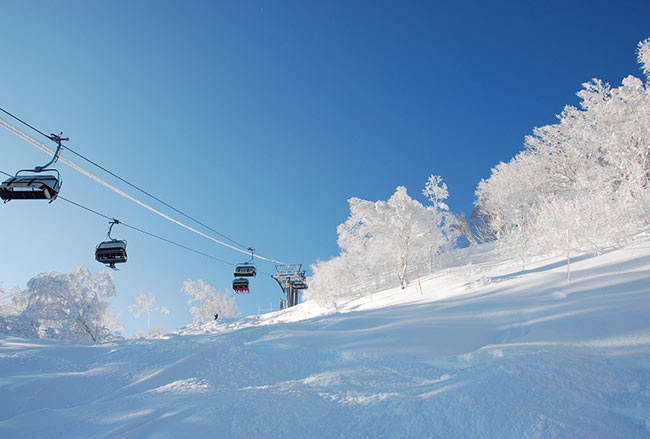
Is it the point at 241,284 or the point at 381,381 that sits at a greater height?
the point at 241,284

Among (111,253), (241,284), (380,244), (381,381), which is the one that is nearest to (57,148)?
(111,253)

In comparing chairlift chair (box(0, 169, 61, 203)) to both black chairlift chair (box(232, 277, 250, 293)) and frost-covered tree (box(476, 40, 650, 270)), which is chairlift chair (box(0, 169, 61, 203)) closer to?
black chairlift chair (box(232, 277, 250, 293))

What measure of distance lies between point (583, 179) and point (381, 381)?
2412 cm

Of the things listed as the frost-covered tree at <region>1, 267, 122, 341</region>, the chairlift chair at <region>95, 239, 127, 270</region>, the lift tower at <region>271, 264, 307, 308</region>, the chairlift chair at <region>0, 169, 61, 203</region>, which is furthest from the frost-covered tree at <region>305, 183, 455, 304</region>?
the chairlift chair at <region>0, 169, 61, 203</region>

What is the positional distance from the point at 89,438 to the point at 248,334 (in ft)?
19.6

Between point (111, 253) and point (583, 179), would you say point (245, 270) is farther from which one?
point (583, 179)

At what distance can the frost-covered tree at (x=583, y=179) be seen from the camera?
1391 cm

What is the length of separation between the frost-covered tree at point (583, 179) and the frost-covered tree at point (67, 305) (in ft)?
90.0

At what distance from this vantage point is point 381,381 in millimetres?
3930

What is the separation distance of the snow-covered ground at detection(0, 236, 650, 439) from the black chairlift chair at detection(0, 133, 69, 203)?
319cm

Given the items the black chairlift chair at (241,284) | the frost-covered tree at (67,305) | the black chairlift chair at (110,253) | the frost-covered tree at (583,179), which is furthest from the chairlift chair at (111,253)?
the frost-covered tree at (583,179)

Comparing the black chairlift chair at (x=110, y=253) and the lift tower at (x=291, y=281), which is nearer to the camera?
the black chairlift chair at (x=110, y=253)

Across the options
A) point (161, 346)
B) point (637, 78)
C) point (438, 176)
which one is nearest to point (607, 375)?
point (161, 346)

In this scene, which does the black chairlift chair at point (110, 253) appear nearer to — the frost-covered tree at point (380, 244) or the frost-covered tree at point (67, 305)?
the frost-covered tree at point (67, 305)
